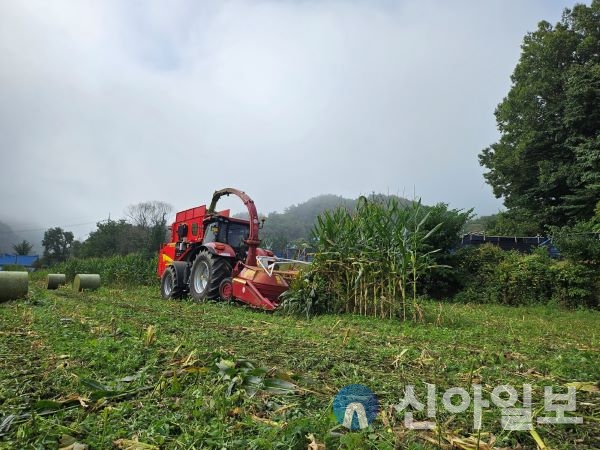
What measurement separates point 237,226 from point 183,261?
6.81ft

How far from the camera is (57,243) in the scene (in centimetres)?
5891

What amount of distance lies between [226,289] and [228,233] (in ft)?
5.59

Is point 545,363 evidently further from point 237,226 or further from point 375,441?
point 237,226

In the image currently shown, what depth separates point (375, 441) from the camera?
157cm

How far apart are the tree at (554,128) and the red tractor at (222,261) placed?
14.2 m

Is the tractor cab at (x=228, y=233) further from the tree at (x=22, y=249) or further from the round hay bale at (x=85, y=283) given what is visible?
the tree at (x=22, y=249)

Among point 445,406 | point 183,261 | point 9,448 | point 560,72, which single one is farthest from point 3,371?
point 560,72

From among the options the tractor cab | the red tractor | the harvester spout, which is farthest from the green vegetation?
the tractor cab

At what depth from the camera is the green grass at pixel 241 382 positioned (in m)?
1.65

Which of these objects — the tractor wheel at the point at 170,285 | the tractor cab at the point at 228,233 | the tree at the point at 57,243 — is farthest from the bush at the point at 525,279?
the tree at the point at 57,243

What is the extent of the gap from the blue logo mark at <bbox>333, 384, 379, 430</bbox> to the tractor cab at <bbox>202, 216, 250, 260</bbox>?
7.23 meters

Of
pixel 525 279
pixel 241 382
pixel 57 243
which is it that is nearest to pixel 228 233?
pixel 241 382

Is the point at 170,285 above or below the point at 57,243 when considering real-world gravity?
below

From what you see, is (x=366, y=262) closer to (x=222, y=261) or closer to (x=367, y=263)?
(x=367, y=263)
